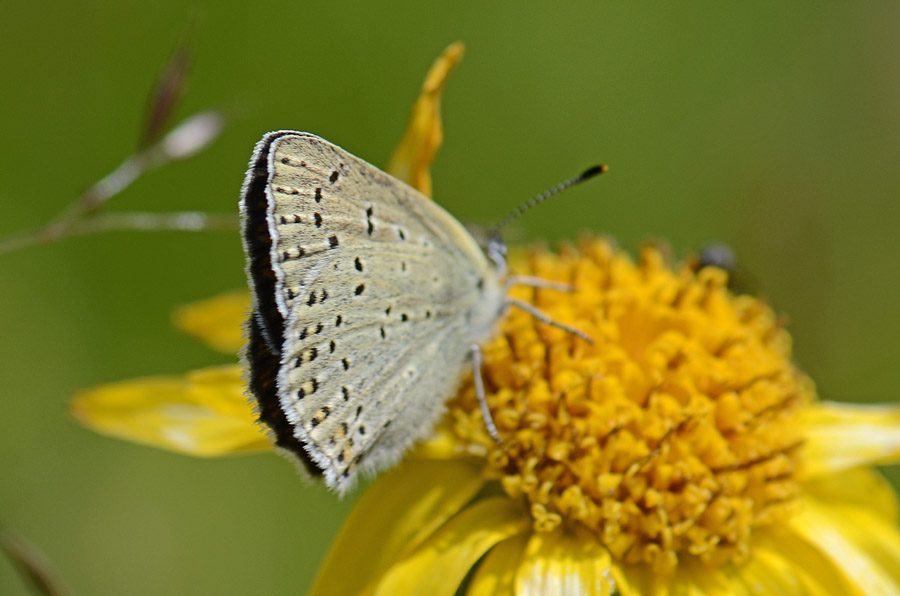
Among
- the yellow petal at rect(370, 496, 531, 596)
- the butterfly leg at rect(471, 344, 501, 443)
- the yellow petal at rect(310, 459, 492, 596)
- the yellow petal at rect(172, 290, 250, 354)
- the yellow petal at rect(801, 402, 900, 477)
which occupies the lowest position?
the yellow petal at rect(801, 402, 900, 477)

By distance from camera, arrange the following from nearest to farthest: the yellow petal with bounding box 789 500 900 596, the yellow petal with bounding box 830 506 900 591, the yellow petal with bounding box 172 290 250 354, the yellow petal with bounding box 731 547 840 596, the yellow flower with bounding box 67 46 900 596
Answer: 1. the yellow flower with bounding box 67 46 900 596
2. the yellow petal with bounding box 731 547 840 596
3. the yellow petal with bounding box 789 500 900 596
4. the yellow petal with bounding box 830 506 900 591
5. the yellow petal with bounding box 172 290 250 354

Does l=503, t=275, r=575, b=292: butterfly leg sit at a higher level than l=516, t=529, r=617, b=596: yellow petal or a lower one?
higher

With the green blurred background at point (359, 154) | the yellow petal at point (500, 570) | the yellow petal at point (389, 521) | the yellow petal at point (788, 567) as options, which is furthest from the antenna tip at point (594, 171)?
the green blurred background at point (359, 154)

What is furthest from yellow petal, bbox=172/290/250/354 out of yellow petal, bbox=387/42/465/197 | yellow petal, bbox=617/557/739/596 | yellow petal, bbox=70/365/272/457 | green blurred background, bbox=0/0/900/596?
yellow petal, bbox=617/557/739/596

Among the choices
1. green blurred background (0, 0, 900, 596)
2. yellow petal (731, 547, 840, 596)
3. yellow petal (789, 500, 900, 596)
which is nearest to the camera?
yellow petal (731, 547, 840, 596)

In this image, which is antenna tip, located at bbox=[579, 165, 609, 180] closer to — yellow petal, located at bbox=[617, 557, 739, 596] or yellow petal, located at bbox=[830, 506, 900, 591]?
yellow petal, located at bbox=[617, 557, 739, 596]

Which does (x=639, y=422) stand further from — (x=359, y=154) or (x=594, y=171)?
(x=359, y=154)

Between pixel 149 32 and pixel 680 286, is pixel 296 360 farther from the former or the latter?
pixel 149 32

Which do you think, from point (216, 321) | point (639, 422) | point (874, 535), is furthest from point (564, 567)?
point (216, 321)

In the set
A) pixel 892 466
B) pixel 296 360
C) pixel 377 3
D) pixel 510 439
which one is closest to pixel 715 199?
pixel 892 466
